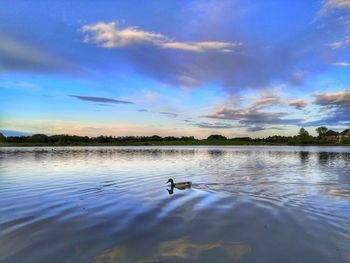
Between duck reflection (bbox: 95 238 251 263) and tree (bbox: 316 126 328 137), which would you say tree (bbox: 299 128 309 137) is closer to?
tree (bbox: 316 126 328 137)

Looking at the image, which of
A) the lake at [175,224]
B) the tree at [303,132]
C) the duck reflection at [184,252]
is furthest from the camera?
the tree at [303,132]

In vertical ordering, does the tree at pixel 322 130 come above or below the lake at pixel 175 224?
above

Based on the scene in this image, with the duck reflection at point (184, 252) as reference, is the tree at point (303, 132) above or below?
above

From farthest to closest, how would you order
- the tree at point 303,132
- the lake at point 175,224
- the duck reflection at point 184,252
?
the tree at point 303,132
the lake at point 175,224
the duck reflection at point 184,252

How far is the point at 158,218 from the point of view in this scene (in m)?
11.0

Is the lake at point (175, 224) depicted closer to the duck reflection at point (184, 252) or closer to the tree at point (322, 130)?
the duck reflection at point (184, 252)

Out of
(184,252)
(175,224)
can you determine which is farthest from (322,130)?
(184,252)

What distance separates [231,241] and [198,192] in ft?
26.6

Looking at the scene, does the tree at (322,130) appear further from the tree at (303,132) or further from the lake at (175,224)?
the lake at (175,224)

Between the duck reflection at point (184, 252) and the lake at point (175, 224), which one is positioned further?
the lake at point (175, 224)

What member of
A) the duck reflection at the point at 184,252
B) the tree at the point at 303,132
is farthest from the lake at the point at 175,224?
the tree at the point at 303,132

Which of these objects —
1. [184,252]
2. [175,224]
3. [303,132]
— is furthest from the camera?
[303,132]

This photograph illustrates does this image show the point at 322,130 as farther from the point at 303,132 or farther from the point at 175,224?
the point at 175,224

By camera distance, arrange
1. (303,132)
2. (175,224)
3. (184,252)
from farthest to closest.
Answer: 1. (303,132)
2. (175,224)
3. (184,252)
